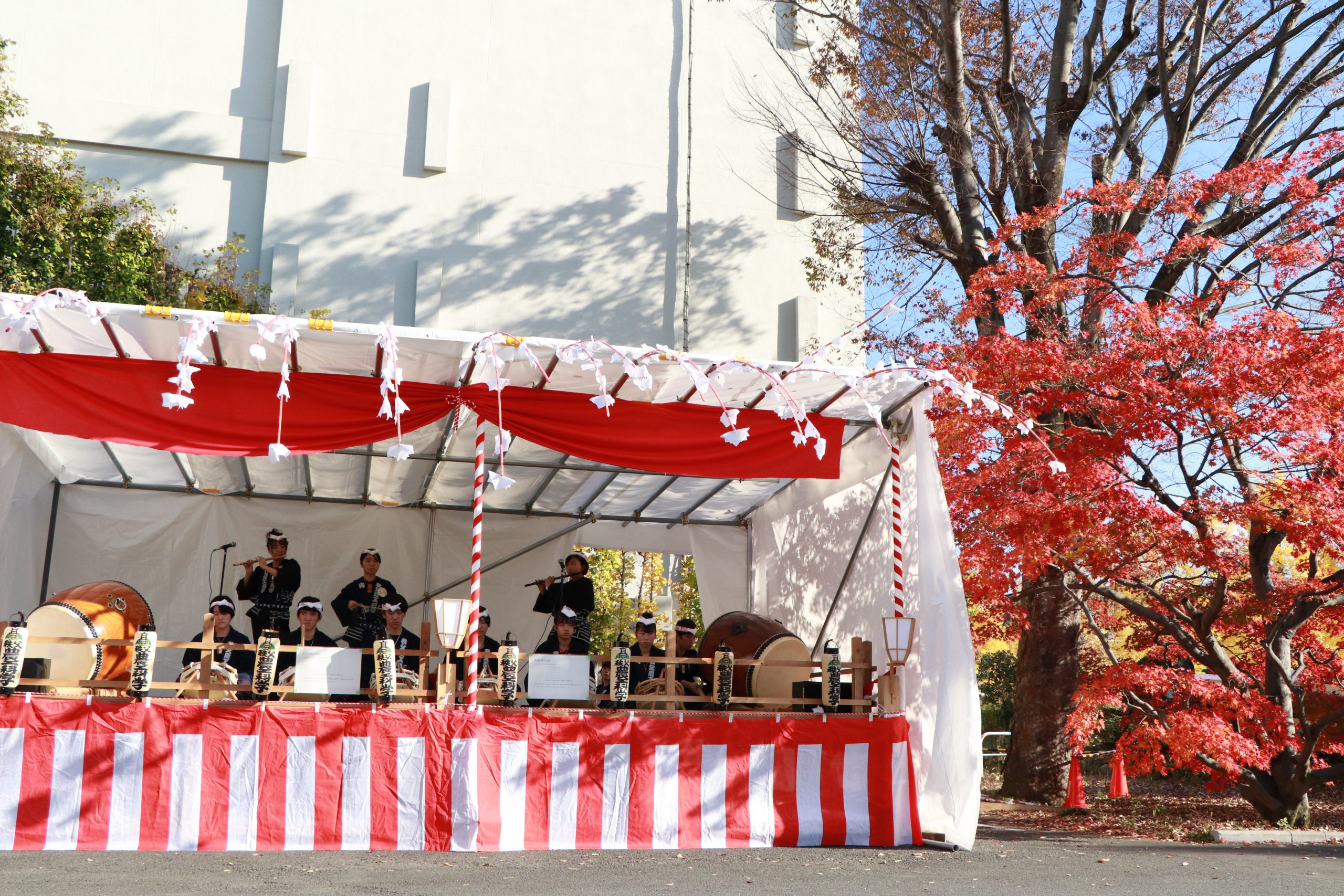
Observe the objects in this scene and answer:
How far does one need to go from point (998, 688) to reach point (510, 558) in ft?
24.7

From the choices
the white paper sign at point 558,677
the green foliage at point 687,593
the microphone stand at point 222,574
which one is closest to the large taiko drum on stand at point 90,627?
the white paper sign at point 558,677

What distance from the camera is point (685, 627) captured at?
27.7ft

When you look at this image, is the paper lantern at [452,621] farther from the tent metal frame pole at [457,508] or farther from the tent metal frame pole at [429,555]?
the tent metal frame pole at [429,555]

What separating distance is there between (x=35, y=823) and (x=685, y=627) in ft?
15.0

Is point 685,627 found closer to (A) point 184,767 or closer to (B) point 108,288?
(A) point 184,767

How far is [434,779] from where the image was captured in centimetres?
582

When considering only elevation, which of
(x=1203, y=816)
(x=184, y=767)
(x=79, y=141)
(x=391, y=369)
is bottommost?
(x=1203, y=816)

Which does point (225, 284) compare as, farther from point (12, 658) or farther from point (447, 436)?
point (12, 658)

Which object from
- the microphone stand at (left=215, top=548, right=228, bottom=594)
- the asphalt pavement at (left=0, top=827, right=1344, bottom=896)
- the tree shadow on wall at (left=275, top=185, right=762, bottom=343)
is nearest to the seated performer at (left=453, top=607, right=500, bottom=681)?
the asphalt pavement at (left=0, top=827, right=1344, bottom=896)

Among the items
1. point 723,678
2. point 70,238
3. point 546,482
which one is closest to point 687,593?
point 546,482

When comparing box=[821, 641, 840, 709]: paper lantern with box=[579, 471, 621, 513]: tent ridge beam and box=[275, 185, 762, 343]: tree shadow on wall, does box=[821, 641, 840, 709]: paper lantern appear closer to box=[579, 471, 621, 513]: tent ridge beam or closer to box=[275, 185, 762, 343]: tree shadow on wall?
box=[579, 471, 621, 513]: tent ridge beam

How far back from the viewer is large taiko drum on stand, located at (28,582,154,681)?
5.96m

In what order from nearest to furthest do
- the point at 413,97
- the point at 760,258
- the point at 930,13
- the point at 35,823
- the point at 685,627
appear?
the point at 35,823 < the point at 685,627 < the point at 930,13 < the point at 413,97 < the point at 760,258

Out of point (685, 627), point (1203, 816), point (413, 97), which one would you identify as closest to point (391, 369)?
point (685, 627)
